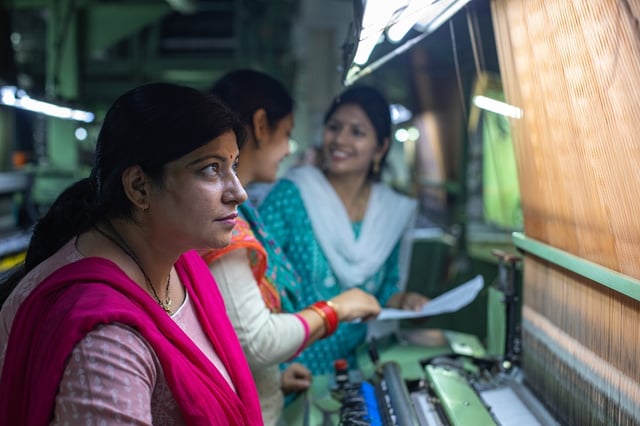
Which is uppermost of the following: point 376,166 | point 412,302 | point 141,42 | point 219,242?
point 141,42

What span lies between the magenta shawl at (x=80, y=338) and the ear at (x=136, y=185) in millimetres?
128

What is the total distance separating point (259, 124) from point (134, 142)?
2.53ft

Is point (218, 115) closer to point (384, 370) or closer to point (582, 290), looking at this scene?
point (582, 290)

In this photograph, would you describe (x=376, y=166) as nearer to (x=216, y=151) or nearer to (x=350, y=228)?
(x=350, y=228)

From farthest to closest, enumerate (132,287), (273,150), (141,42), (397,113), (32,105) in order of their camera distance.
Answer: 1. (141,42)
2. (32,105)
3. (397,113)
4. (273,150)
5. (132,287)

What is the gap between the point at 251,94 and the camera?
1.83 meters

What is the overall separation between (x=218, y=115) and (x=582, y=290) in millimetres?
843

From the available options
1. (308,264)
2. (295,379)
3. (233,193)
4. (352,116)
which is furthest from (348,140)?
(233,193)

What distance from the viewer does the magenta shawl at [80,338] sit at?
A: 3.08ft

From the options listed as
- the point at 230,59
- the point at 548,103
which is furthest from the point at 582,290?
the point at 230,59

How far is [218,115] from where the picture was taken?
1188 millimetres

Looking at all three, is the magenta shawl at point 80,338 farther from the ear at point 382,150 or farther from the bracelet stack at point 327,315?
the ear at point 382,150

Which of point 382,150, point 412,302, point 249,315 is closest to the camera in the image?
point 249,315

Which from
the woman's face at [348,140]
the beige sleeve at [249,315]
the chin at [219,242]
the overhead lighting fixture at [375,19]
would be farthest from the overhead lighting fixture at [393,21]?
the woman's face at [348,140]
